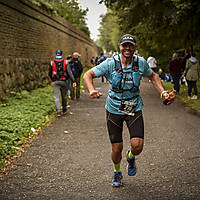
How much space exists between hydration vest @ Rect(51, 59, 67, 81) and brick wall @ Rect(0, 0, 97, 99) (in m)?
2.69

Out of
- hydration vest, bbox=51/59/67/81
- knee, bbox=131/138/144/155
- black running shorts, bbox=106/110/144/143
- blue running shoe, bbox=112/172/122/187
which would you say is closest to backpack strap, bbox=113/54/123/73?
black running shorts, bbox=106/110/144/143

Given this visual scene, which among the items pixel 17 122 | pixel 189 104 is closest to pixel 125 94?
pixel 17 122

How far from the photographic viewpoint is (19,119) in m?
8.38

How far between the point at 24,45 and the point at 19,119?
271 inches

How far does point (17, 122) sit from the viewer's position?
26.4ft

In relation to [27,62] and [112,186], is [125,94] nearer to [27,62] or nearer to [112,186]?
[112,186]

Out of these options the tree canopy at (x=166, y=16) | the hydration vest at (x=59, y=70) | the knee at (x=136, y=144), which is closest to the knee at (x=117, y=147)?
the knee at (x=136, y=144)

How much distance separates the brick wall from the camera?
476 inches

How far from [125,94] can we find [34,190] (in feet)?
6.00

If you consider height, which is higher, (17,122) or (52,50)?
(52,50)

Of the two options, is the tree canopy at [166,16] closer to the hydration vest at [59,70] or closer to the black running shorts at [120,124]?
the hydration vest at [59,70]

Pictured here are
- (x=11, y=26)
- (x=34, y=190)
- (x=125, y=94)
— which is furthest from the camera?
(x=11, y=26)

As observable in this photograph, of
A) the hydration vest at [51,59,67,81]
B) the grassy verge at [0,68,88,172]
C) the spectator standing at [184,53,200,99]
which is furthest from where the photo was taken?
the spectator standing at [184,53,200,99]

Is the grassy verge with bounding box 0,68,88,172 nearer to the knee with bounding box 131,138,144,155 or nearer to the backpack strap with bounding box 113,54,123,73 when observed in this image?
the knee with bounding box 131,138,144,155
